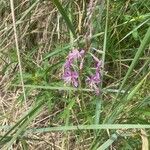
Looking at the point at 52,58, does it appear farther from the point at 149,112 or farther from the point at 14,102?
the point at 149,112

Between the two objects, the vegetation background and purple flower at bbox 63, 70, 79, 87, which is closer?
purple flower at bbox 63, 70, 79, 87

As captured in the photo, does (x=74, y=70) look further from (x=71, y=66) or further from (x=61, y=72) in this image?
(x=61, y=72)

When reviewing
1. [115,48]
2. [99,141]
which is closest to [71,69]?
[99,141]

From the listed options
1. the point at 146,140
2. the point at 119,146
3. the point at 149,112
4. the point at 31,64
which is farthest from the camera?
the point at 31,64

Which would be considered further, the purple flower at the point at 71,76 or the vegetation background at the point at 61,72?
the vegetation background at the point at 61,72

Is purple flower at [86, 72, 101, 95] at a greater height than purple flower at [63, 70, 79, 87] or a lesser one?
lesser

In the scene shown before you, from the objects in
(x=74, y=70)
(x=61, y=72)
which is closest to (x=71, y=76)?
(x=74, y=70)

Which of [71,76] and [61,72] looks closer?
[71,76]

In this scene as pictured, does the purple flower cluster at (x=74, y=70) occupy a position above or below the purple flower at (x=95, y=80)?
above
